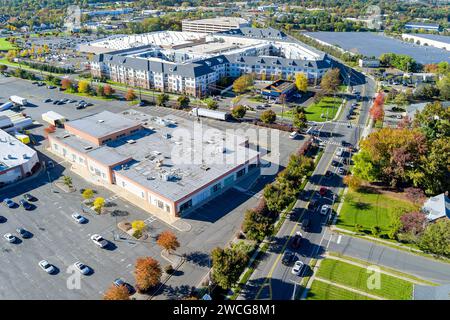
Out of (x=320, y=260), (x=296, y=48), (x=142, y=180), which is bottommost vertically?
(x=320, y=260)

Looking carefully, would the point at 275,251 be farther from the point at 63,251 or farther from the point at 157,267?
the point at 63,251

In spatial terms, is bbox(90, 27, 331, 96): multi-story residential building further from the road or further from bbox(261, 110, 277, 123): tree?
the road

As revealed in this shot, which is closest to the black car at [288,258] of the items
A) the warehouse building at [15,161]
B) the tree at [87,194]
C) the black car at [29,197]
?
the tree at [87,194]

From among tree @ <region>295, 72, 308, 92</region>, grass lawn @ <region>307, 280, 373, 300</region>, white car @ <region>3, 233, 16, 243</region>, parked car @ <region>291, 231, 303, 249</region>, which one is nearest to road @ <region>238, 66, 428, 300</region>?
parked car @ <region>291, 231, 303, 249</region>

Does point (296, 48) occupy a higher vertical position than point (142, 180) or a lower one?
higher

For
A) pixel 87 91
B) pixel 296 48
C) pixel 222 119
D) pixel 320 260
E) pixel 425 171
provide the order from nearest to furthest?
pixel 320 260 < pixel 425 171 < pixel 222 119 < pixel 87 91 < pixel 296 48

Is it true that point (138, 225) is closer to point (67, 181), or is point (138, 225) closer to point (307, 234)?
point (67, 181)

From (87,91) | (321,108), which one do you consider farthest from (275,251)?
(87,91)

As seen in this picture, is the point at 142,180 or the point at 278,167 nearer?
the point at 142,180
